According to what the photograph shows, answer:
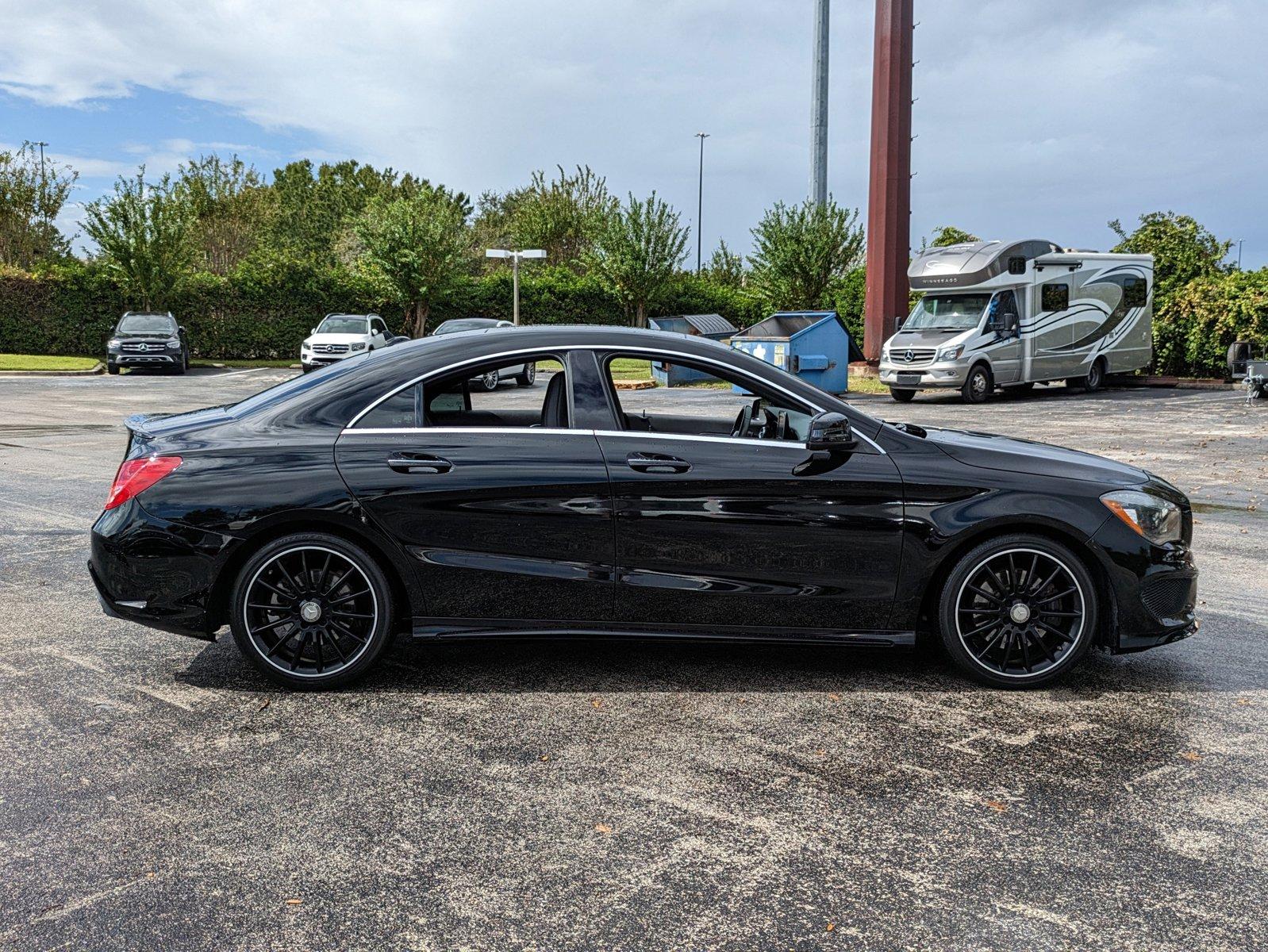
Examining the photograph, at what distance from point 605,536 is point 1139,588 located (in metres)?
2.29

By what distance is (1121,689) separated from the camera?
5098 millimetres

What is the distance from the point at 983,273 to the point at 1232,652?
18371 mm

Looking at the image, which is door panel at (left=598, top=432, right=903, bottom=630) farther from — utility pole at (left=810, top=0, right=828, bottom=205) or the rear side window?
utility pole at (left=810, top=0, right=828, bottom=205)

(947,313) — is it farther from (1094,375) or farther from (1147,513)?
(1147,513)

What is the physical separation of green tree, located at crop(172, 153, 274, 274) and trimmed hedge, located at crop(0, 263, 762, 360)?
22.3 metres

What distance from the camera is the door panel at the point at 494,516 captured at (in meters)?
4.84

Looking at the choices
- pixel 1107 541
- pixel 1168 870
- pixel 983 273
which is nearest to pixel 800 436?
pixel 1107 541

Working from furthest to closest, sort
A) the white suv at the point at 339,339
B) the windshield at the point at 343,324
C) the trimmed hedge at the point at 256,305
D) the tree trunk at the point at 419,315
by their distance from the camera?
the tree trunk at the point at 419,315 < the trimmed hedge at the point at 256,305 < the windshield at the point at 343,324 < the white suv at the point at 339,339

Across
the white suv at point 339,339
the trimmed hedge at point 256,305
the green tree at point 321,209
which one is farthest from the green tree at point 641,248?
the green tree at point 321,209

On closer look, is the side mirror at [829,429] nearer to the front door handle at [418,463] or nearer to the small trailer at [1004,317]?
the front door handle at [418,463]

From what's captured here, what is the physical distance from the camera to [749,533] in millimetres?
4871

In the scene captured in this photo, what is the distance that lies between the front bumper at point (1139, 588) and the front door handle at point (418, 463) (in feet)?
9.09

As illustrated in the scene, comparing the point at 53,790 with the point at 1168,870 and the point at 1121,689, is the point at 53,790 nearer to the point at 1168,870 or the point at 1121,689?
the point at 1168,870

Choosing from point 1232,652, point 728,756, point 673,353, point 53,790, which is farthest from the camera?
point 1232,652
